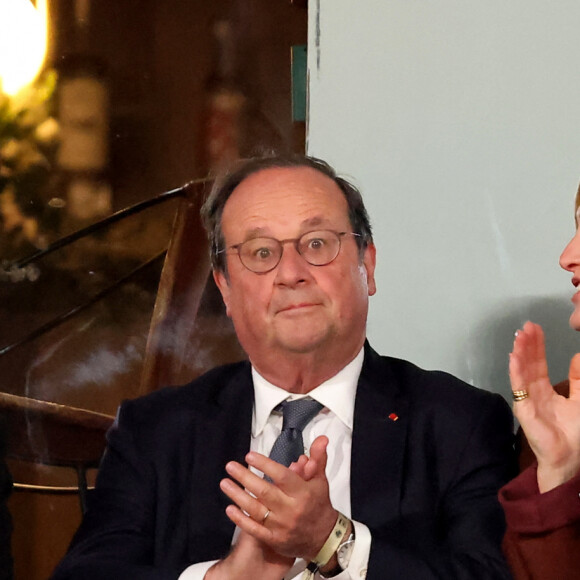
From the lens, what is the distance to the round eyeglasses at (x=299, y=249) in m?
1.60

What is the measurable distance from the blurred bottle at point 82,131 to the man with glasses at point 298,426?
0.30 m

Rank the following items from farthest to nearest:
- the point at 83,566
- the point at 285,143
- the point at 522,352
Result: the point at 285,143, the point at 83,566, the point at 522,352

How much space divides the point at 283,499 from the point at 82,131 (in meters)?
0.99

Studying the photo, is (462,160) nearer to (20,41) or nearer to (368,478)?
(368,478)

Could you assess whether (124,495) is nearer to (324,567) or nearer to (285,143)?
(324,567)

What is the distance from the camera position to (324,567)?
1363mm

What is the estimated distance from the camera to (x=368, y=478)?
154cm

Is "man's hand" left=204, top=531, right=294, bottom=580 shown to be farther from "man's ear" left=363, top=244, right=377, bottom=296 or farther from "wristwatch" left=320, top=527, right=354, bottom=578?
"man's ear" left=363, top=244, right=377, bottom=296

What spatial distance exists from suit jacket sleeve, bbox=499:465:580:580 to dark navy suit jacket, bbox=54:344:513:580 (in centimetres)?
8

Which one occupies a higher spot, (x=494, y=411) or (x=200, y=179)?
(x=200, y=179)

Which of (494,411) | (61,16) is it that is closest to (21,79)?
(61,16)

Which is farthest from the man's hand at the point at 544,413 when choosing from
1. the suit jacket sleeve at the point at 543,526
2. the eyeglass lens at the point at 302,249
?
the eyeglass lens at the point at 302,249

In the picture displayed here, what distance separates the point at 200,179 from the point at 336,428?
608 millimetres

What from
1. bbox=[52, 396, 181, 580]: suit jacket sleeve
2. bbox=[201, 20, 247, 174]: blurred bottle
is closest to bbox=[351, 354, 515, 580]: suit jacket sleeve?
bbox=[52, 396, 181, 580]: suit jacket sleeve
